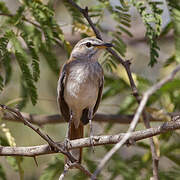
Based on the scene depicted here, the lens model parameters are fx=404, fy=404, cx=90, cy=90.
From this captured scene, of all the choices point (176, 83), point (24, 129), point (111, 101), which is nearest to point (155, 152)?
point (176, 83)

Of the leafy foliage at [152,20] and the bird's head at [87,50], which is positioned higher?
the leafy foliage at [152,20]

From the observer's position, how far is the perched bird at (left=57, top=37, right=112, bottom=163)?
4645 millimetres

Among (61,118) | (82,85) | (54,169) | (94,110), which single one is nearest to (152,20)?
(82,85)

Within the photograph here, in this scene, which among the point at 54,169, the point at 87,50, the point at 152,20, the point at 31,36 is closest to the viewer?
the point at 152,20

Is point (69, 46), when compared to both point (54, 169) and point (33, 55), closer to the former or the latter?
point (33, 55)

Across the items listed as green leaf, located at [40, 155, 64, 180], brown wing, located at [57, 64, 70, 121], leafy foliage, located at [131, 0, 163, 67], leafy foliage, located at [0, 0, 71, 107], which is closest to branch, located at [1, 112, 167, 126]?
brown wing, located at [57, 64, 70, 121]

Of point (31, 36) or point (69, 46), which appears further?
point (69, 46)

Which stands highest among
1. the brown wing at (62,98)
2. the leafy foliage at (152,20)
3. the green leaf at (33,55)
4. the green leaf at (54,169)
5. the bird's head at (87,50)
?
the leafy foliage at (152,20)

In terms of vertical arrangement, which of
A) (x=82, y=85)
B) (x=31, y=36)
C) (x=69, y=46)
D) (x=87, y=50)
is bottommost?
(x=82, y=85)

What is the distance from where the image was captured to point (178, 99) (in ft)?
15.8

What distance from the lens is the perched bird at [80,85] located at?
4.64 metres

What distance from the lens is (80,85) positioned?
4.63 meters

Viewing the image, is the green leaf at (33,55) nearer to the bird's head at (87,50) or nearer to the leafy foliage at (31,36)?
the leafy foliage at (31,36)

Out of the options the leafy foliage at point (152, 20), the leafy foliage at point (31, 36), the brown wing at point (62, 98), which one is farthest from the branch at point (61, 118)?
the leafy foliage at point (152, 20)
